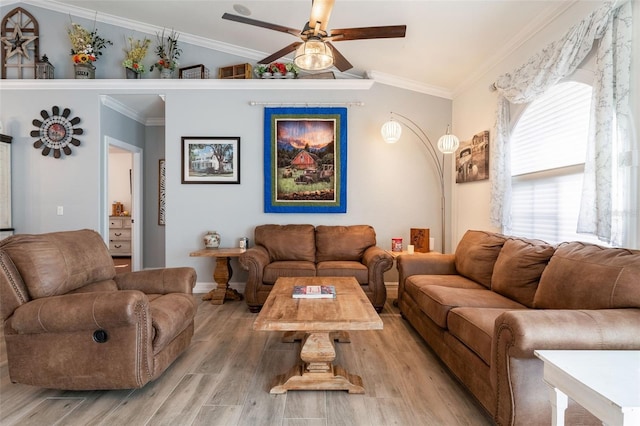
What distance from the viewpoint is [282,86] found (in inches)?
167

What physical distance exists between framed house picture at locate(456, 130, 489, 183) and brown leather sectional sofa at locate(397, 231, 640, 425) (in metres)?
1.09

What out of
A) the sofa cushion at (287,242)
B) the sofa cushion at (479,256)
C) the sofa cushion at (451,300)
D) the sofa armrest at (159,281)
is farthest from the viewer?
the sofa cushion at (287,242)

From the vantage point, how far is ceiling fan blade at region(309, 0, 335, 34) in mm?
2020

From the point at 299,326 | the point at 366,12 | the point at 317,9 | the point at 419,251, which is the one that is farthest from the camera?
the point at 419,251

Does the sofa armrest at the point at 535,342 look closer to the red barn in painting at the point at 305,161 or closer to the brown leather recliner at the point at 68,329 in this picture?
the brown leather recliner at the point at 68,329

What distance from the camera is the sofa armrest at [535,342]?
1345 millimetres

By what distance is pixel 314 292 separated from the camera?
234 cm

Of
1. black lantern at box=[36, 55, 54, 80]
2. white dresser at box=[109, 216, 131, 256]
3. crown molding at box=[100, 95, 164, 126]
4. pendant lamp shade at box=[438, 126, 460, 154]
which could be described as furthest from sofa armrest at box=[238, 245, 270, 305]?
white dresser at box=[109, 216, 131, 256]

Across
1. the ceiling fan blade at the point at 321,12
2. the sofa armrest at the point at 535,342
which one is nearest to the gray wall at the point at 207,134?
the ceiling fan blade at the point at 321,12

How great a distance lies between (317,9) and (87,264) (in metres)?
2.45

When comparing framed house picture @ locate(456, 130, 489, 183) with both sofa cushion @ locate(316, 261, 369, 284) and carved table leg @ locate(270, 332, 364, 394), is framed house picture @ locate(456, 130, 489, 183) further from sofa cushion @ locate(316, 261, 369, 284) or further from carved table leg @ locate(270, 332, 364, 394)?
carved table leg @ locate(270, 332, 364, 394)

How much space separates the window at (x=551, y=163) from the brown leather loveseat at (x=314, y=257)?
1.43 metres

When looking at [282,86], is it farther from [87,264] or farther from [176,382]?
[176,382]

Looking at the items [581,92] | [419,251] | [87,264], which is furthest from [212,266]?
[581,92]
